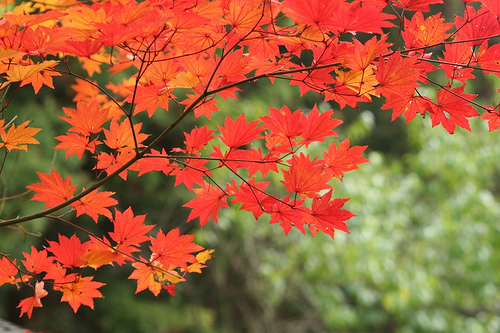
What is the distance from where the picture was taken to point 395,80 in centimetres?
68

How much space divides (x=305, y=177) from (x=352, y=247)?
2425 millimetres

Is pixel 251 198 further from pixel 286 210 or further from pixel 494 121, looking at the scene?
pixel 494 121

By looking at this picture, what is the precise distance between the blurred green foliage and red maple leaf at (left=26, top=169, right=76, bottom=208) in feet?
7.03

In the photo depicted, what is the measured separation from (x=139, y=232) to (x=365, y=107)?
220 inches

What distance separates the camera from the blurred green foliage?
310cm

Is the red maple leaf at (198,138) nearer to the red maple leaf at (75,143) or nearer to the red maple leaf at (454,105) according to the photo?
the red maple leaf at (75,143)

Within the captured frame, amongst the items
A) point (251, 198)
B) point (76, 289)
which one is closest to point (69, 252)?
point (76, 289)

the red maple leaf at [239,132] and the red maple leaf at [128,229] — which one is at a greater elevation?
the red maple leaf at [239,132]

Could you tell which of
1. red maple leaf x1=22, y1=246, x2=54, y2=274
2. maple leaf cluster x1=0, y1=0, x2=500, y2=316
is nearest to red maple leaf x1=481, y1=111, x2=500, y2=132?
maple leaf cluster x1=0, y1=0, x2=500, y2=316

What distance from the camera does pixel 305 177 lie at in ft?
2.40

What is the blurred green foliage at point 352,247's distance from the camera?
3096 mm

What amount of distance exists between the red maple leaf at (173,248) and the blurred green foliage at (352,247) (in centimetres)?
218

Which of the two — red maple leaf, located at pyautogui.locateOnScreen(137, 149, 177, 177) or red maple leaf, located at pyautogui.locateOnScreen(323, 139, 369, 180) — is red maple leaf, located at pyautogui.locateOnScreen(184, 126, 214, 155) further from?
red maple leaf, located at pyautogui.locateOnScreen(323, 139, 369, 180)

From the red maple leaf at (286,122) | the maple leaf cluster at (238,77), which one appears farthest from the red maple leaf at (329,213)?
the red maple leaf at (286,122)
